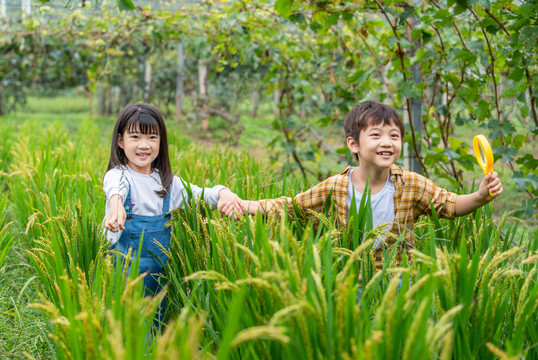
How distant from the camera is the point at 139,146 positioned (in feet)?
6.56

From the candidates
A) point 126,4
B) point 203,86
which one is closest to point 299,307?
point 126,4

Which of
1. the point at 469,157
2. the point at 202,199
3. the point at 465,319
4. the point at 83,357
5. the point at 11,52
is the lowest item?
the point at 83,357

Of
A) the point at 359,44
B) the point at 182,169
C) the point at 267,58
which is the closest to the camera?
the point at 182,169

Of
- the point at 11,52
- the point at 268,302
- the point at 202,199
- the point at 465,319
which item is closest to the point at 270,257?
the point at 268,302

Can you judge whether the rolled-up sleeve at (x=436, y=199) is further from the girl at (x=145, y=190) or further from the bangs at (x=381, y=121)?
the girl at (x=145, y=190)

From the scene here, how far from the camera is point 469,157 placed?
2926 mm

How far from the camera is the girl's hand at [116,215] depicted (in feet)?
5.63

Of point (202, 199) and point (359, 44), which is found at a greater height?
point (359, 44)

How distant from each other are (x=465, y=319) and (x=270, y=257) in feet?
1.34

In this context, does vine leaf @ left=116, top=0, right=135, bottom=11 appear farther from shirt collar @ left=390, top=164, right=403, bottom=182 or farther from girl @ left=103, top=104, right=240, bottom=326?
shirt collar @ left=390, top=164, right=403, bottom=182

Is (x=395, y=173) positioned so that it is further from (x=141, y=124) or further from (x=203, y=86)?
(x=203, y=86)

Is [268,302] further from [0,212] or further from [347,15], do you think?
[347,15]

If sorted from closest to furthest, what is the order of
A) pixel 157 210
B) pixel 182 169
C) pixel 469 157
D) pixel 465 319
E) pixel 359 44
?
1. pixel 465 319
2. pixel 157 210
3. pixel 469 157
4. pixel 182 169
5. pixel 359 44

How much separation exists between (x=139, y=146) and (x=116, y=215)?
32 cm
